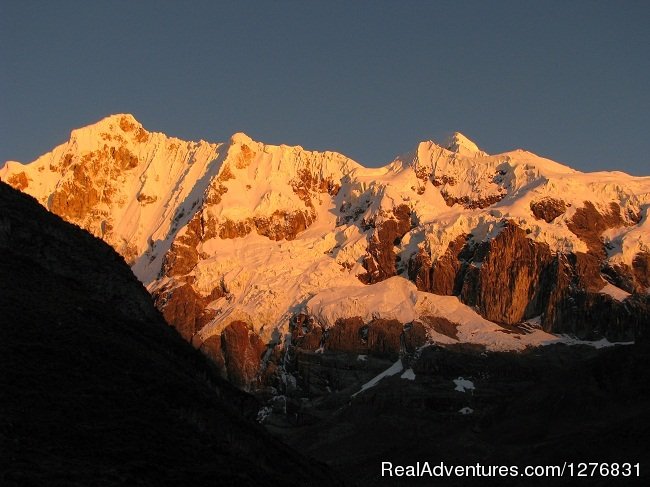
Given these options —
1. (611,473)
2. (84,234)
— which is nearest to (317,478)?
(84,234)

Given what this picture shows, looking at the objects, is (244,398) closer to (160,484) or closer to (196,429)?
(196,429)

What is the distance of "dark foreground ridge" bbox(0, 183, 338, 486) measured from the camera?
75.2 meters

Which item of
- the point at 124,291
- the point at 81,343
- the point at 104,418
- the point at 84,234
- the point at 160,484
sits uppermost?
the point at 84,234

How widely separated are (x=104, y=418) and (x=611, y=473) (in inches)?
5169

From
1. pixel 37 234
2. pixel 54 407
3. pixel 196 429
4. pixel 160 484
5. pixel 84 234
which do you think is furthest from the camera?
pixel 84 234

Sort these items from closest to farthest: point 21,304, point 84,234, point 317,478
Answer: point 21,304 < point 317,478 < point 84,234

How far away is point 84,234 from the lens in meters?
128

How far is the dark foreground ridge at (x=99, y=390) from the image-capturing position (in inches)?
2960

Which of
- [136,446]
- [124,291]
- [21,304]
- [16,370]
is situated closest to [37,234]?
[124,291]

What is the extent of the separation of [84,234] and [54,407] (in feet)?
163

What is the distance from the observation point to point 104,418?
266ft

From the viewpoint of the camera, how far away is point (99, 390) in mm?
84562

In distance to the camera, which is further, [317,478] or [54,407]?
[317,478]

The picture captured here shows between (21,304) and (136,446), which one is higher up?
(21,304)
